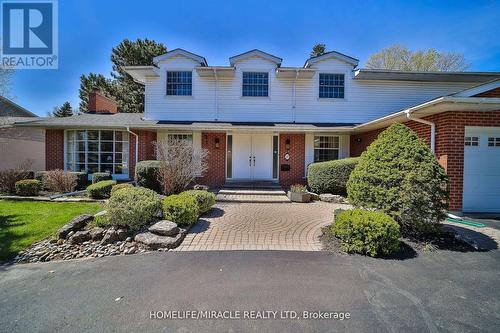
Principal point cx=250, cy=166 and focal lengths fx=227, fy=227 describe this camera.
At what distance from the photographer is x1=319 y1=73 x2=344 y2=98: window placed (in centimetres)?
1245

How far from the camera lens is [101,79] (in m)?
24.9

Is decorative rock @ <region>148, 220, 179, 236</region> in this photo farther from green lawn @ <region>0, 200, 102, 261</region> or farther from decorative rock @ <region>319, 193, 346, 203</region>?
decorative rock @ <region>319, 193, 346, 203</region>

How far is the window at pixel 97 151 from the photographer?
11609mm

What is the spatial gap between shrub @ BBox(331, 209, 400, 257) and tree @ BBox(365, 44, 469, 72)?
2286 cm

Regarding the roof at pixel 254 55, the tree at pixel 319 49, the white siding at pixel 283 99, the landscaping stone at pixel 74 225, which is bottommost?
the landscaping stone at pixel 74 225

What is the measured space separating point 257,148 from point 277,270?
8590 mm

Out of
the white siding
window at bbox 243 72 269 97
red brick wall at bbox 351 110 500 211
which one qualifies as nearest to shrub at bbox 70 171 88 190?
the white siding

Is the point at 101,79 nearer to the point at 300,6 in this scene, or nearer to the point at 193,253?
the point at 300,6

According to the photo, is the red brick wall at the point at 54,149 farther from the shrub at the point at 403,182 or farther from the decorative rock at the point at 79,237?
the shrub at the point at 403,182

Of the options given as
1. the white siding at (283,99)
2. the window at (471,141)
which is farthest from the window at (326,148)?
the window at (471,141)

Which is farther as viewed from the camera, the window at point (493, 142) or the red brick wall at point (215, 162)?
the red brick wall at point (215, 162)

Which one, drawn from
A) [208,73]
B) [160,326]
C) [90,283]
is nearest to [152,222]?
[90,283]

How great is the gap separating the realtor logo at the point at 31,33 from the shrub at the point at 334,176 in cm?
1231

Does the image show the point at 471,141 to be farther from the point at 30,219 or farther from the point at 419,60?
the point at 419,60
